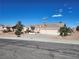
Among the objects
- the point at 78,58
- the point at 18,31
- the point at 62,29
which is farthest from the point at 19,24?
the point at 78,58

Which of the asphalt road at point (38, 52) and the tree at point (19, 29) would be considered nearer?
the asphalt road at point (38, 52)

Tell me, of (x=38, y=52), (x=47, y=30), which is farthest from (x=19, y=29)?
(x=38, y=52)

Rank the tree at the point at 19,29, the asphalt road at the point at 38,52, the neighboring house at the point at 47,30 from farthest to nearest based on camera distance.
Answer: the neighboring house at the point at 47,30
the tree at the point at 19,29
the asphalt road at the point at 38,52

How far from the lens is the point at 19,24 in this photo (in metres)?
91.0

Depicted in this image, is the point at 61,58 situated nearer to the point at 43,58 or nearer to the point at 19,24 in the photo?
the point at 43,58

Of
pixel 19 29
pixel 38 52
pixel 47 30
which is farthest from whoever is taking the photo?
pixel 47 30

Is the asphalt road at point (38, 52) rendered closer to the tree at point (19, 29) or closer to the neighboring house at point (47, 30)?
the tree at point (19, 29)

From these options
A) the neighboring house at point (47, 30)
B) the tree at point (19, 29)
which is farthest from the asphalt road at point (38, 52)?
the neighboring house at point (47, 30)

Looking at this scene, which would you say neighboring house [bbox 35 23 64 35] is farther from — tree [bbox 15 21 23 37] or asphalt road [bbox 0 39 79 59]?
asphalt road [bbox 0 39 79 59]

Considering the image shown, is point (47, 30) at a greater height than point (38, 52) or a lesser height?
greater

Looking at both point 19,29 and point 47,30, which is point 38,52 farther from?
point 47,30

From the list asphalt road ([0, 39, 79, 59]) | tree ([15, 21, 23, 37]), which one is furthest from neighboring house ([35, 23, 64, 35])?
asphalt road ([0, 39, 79, 59])

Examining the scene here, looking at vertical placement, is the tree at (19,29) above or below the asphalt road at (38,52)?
above

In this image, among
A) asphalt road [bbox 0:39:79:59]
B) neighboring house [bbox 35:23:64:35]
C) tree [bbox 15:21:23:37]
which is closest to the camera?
asphalt road [bbox 0:39:79:59]
